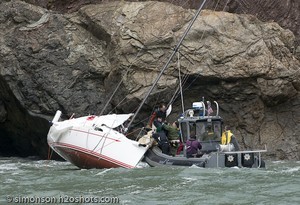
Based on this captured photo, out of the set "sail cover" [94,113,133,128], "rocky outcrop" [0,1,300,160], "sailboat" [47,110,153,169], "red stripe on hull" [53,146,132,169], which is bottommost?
"red stripe on hull" [53,146,132,169]

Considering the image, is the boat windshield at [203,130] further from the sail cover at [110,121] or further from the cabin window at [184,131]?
the sail cover at [110,121]

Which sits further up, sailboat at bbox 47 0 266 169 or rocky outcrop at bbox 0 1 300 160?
rocky outcrop at bbox 0 1 300 160

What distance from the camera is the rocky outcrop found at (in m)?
29.2

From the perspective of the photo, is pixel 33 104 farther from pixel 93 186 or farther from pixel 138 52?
pixel 93 186

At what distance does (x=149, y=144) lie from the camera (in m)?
23.0

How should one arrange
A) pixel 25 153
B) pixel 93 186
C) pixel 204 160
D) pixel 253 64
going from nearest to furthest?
1. pixel 93 186
2. pixel 204 160
3. pixel 253 64
4. pixel 25 153

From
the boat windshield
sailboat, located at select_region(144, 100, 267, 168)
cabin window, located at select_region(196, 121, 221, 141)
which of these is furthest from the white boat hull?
cabin window, located at select_region(196, 121, 221, 141)

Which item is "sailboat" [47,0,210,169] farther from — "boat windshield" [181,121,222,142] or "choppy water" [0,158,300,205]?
"choppy water" [0,158,300,205]

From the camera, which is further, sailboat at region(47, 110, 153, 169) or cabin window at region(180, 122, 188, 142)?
cabin window at region(180, 122, 188, 142)

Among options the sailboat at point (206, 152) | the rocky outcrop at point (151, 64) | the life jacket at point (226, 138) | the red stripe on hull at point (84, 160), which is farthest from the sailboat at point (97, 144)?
the rocky outcrop at point (151, 64)

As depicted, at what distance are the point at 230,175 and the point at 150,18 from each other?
506 inches

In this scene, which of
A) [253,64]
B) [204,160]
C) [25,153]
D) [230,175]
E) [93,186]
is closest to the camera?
[93,186]

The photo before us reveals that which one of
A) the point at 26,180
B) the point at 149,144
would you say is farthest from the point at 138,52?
the point at 26,180

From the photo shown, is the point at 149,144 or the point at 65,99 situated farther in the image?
the point at 65,99
